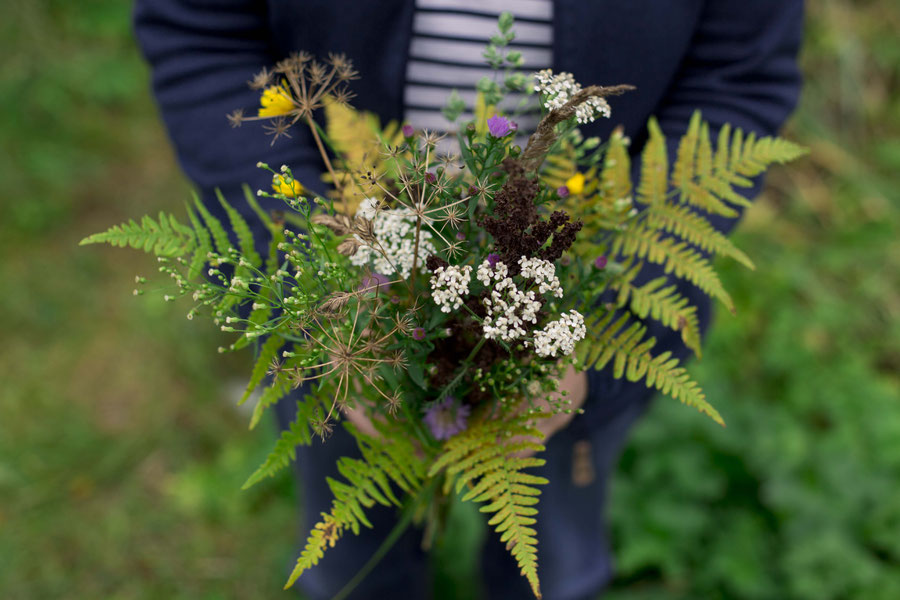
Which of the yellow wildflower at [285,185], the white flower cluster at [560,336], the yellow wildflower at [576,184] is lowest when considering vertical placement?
the white flower cluster at [560,336]

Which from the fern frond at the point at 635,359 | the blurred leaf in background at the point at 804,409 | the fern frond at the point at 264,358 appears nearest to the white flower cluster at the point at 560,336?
the fern frond at the point at 635,359

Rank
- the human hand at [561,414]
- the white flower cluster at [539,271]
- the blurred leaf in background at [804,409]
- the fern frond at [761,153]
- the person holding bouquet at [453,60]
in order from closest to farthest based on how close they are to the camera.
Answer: the white flower cluster at [539,271]
the fern frond at [761,153]
the human hand at [561,414]
the person holding bouquet at [453,60]
the blurred leaf in background at [804,409]

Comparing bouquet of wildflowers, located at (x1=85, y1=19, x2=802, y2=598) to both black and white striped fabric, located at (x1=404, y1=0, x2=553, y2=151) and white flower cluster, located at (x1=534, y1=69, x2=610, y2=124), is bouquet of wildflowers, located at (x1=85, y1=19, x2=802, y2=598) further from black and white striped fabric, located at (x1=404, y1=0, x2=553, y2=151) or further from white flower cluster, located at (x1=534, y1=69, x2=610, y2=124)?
black and white striped fabric, located at (x1=404, y1=0, x2=553, y2=151)

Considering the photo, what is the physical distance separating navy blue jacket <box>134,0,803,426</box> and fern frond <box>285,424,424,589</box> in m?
0.51

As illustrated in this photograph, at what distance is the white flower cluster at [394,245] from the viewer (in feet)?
2.50

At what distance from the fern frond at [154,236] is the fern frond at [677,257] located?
552 mm

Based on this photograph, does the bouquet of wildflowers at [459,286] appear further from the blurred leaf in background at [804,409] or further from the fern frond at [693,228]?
the blurred leaf in background at [804,409]

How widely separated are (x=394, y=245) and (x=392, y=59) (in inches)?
20.7

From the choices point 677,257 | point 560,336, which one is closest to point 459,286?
point 560,336

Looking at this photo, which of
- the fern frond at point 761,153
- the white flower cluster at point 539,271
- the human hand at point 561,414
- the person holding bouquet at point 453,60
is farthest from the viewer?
the person holding bouquet at point 453,60

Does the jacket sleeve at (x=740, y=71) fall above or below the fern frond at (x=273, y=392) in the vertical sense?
above

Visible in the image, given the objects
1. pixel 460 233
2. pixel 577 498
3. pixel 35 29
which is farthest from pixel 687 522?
pixel 35 29

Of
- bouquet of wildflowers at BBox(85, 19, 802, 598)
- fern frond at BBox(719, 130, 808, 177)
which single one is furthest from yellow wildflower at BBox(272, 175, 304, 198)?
fern frond at BBox(719, 130, 808, 177)

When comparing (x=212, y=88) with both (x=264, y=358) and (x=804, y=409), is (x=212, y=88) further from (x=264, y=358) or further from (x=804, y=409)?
(x=804, y=409)
